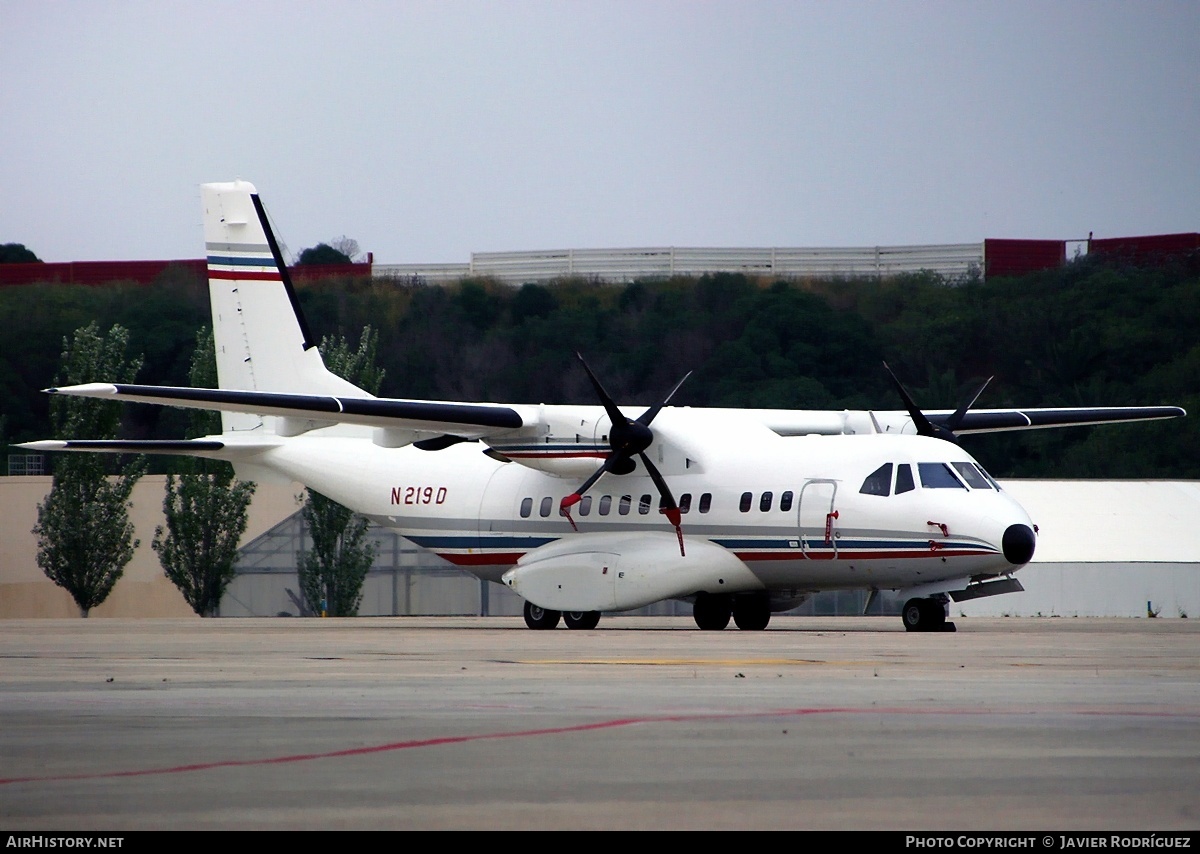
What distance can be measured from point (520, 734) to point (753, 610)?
17.2 metres

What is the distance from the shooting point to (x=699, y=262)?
7356 centimetres

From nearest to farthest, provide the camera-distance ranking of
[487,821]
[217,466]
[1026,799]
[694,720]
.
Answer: [487,821] < [1026,799] < [694,720] < [217,466]

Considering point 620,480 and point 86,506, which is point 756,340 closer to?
point 86,506

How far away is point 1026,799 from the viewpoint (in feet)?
20.0

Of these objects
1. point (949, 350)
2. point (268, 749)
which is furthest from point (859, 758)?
point (949, 350)

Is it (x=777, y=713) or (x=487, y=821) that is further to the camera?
(x=777, y=713)

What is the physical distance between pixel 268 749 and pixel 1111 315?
198 ft

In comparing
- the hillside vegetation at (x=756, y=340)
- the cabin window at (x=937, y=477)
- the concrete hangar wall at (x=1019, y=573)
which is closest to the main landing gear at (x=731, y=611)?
the cabin window at (x=937, y=477)

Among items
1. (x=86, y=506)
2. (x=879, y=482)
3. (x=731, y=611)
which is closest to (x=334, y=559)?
(x=86, y=506)

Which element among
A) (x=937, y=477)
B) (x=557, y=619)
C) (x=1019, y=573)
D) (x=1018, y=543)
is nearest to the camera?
(x=1018, y=543)

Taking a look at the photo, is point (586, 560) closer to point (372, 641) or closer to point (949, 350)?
point (372, 641)

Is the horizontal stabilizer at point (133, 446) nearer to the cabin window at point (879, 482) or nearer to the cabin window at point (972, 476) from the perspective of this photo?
the cabin window at point (879, 482)

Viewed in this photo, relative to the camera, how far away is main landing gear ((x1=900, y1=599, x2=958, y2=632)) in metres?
22.8

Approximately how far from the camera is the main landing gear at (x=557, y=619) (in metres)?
25.7
